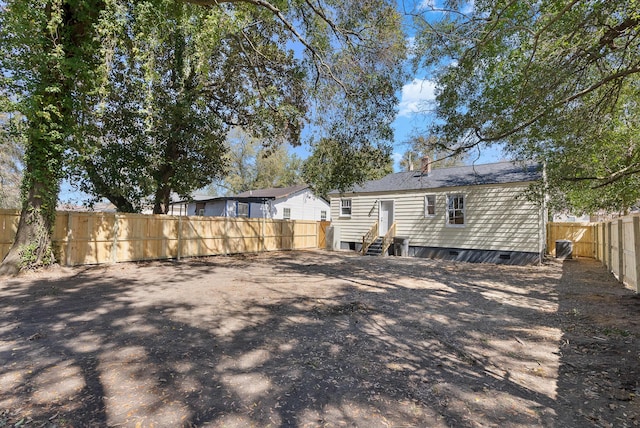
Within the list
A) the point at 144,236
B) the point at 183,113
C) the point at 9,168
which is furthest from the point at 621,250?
the point at 9,168

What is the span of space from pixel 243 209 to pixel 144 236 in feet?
38.5

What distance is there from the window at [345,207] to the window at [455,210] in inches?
217

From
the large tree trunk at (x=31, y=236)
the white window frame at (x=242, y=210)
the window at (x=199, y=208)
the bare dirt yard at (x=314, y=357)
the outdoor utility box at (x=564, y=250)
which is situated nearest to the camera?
Answer: the bare dirt yard at (x=314, y=357)

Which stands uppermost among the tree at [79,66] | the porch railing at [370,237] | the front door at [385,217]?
the tree at [79,66]

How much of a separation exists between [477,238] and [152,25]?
13562 mm

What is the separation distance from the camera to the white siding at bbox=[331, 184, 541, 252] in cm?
1269

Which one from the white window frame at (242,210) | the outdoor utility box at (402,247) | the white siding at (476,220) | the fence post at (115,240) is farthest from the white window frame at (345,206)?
the fence post at (115,240)

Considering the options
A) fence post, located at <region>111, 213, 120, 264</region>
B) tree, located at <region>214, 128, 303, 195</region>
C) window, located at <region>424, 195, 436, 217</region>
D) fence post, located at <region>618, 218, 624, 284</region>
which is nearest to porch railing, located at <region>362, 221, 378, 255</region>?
window, located at <region>424, 195, 436, 217</region>

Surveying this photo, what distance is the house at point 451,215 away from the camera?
12.8 meters

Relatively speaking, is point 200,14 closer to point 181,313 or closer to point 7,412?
point 181,313

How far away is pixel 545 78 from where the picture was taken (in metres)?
6.06

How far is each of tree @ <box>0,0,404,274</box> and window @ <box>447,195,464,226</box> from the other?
22.0 feet

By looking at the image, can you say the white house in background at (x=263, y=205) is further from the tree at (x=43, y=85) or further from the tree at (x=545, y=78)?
the tree at (x=545, y=78)

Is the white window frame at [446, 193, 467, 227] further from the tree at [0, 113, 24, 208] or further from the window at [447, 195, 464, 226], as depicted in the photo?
the tree at [0, 113, 24, 208]
